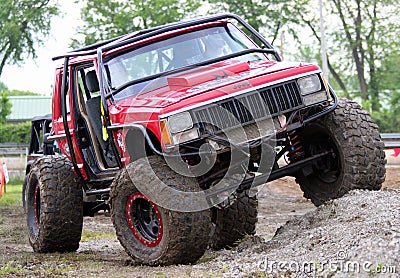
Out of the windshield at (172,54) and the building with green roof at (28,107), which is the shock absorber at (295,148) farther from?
the building with green roof at (28,107)

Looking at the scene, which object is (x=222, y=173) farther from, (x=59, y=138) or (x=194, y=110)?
(x=59, y=138)

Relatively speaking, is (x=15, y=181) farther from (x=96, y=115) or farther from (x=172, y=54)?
(x=172, y=54)

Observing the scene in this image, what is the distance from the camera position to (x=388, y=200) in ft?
24.1

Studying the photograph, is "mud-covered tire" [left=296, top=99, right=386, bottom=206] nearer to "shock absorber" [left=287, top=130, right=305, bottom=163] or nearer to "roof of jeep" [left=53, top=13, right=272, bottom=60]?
"shock absorber" [left=287, top=130, right=305, bottom=163]

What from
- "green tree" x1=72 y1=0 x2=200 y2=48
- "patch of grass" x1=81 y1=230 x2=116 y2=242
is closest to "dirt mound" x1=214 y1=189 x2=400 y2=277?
"patch of grass" x1=81 y1=230 x2=116 y2=242

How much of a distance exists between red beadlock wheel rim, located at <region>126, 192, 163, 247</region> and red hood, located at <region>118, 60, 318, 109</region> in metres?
0.94

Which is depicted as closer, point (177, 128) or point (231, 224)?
point (177, 128)

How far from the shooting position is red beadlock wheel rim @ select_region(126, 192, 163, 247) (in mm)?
7672

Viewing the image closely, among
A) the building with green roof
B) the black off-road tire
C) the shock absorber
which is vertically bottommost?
the building with green roof

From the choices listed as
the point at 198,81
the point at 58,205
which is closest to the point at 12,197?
the point at 58,205

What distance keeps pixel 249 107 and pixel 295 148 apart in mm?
1165

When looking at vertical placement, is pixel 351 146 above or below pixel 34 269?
above

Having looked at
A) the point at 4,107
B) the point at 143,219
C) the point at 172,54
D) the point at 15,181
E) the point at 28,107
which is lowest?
the point at 28,107

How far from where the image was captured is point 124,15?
4834 cm
